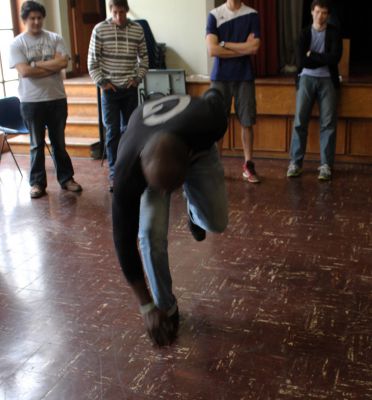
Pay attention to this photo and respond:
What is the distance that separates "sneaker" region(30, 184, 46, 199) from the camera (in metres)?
4.61

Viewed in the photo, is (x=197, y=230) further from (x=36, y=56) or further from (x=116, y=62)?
(x=36, y=56)

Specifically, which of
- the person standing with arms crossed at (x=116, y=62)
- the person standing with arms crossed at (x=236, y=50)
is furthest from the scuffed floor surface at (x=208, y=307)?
the person standing with arms crossed at (x=236, y=50)

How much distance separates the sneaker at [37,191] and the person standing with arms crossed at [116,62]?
63 centimetres

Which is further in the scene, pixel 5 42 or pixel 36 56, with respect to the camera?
pixel 5 42

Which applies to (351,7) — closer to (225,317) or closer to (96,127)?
(96,127)

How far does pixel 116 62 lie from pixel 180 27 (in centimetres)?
171

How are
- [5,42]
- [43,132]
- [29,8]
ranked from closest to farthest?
[29,8] → [43,132] → [5,42]

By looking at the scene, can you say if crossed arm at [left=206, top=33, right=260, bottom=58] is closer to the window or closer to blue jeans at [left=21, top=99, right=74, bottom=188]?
blue jeans at [left=21, top=99, right=74, bottom=188]

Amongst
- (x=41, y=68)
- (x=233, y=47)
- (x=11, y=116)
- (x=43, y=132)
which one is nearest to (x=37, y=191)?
(x=43, y=132)

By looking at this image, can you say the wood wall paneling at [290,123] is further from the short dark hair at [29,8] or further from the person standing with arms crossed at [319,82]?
the short dark hair at [29,8]

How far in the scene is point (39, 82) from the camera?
4.41 m

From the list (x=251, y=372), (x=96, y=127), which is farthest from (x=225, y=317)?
(x=96, y=127)

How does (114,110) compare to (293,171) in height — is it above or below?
above

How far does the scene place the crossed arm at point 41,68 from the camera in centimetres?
434
